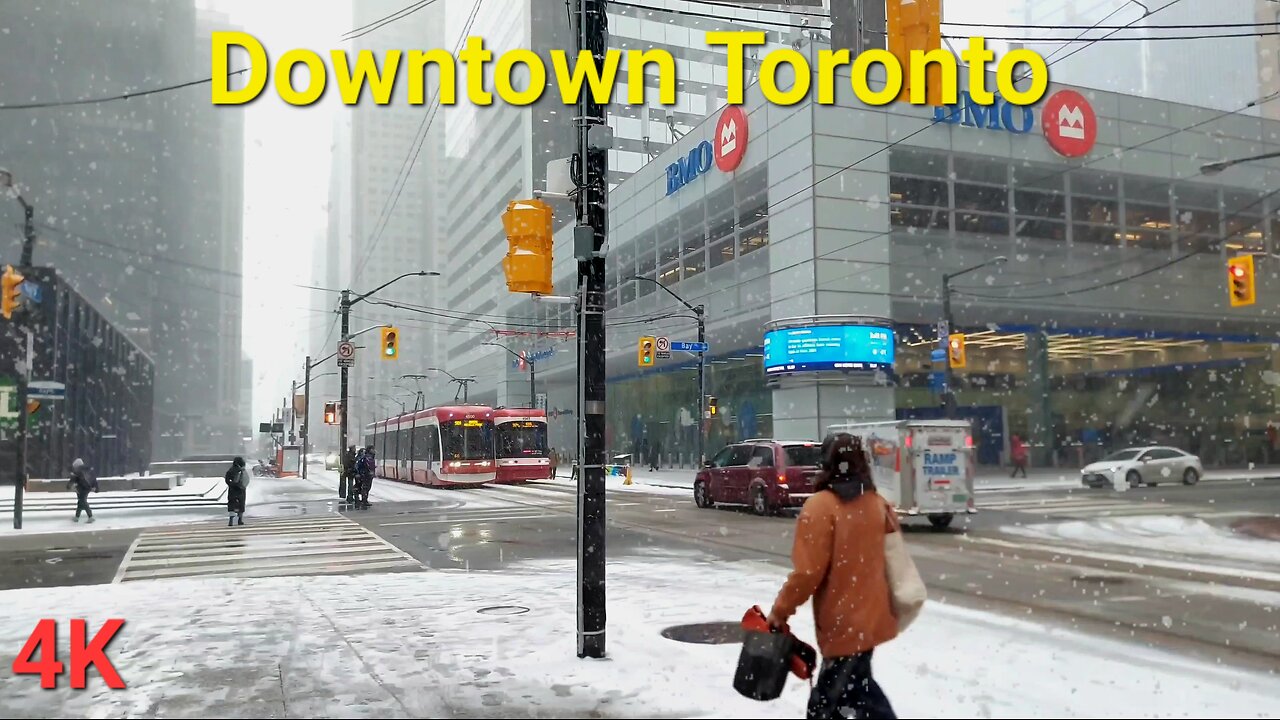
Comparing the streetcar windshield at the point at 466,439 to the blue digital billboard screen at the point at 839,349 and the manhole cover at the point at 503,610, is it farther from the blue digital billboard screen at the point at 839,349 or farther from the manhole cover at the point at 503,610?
the manhole cover at the point at 503,610

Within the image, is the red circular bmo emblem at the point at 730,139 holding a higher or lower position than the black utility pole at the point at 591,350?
higher

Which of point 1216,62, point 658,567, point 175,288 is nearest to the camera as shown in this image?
point 658,567

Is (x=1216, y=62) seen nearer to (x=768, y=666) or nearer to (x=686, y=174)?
(x=686, y=174)

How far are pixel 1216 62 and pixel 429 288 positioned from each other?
15576 centimetres

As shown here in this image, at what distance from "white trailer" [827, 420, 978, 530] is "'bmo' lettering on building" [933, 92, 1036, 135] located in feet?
72.2

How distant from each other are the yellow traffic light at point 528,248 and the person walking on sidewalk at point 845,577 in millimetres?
3835

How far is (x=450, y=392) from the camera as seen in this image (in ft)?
358

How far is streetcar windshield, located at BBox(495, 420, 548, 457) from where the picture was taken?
36.8 meters

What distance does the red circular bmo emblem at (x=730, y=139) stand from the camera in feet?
132

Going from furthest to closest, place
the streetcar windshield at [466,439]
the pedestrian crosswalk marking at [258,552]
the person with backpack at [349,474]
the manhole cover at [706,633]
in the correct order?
1. the streetcar windshield at [466,439]
2. the person with backpack at [349,474]
3. the pedestrian crosswalk marking at [258,552]
4. the manhole cover at [706,633]

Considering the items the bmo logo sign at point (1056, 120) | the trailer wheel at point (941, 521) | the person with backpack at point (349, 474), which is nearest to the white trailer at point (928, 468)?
the trailer wheel at point (941, 521)

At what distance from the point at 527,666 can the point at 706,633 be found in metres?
1.87

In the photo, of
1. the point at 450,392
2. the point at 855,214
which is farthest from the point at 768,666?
the point at 450,392

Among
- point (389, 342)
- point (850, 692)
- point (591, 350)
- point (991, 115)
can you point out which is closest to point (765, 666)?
point (850, 692)
